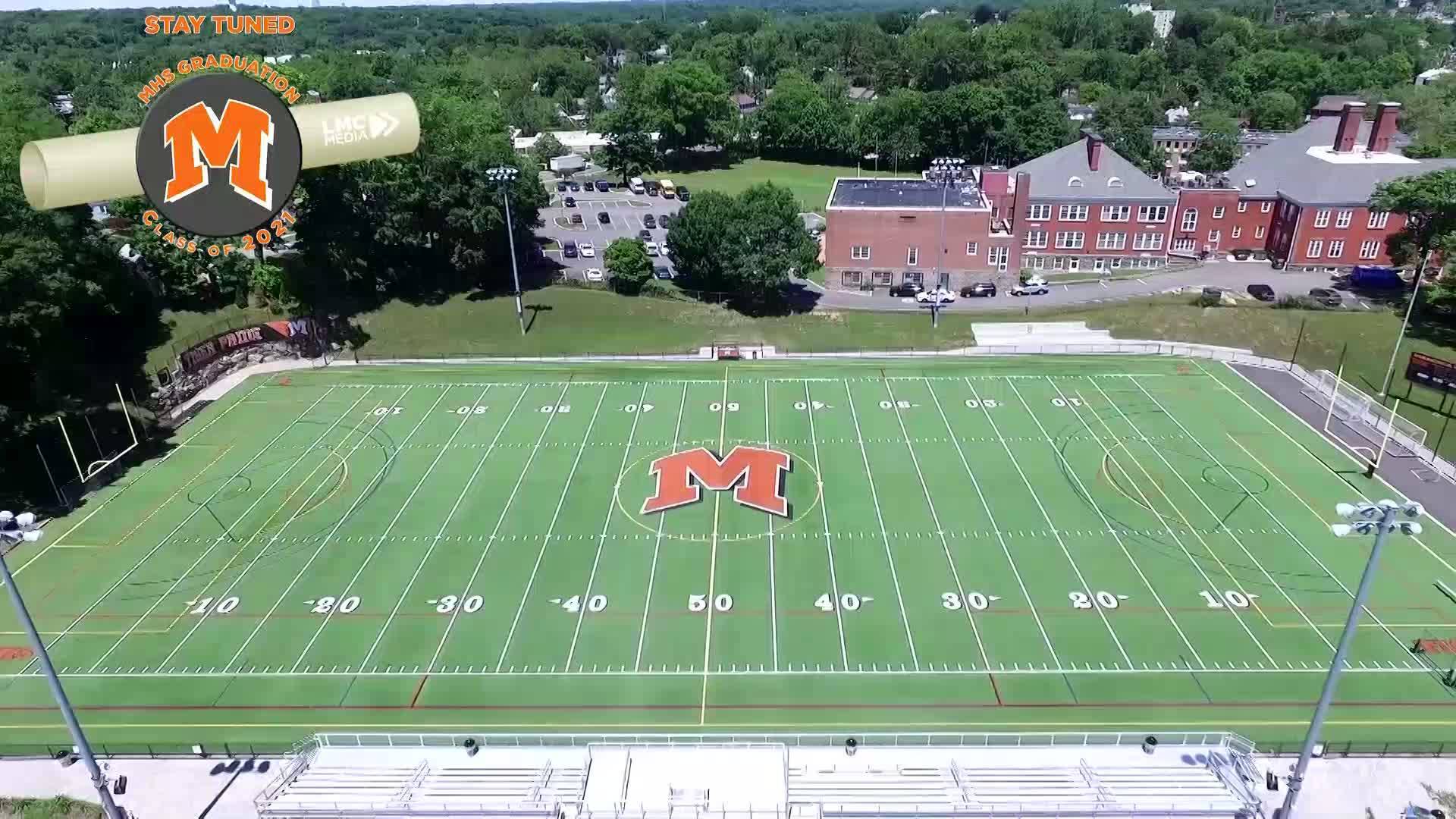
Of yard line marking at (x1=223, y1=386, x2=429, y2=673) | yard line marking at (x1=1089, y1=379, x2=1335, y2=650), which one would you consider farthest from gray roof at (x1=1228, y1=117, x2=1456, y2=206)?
yard line marking at (x1=223, y1=386, x2=429, y2=673)

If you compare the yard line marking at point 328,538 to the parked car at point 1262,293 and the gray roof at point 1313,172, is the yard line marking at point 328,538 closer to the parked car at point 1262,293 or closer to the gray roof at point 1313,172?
the parked car at point 1262,293

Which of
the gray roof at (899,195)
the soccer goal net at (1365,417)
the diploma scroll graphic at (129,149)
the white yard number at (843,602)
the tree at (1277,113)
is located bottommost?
the white yard number at (843,602)

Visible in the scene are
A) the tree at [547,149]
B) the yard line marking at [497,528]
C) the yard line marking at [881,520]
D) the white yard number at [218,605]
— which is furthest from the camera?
the tree at [547,149]

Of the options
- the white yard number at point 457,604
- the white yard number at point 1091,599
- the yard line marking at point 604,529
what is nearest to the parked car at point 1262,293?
the white yard number at point 1091,599

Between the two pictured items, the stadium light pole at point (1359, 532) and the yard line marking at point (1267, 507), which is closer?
the stadium light pole at point (1359, 532)

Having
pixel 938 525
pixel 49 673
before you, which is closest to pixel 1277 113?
pixel 938 525

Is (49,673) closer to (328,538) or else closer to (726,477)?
(328,538)
